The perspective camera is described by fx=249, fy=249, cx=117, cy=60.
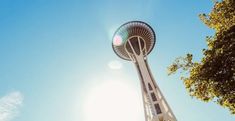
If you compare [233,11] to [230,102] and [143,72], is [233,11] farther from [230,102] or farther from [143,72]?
[143,72]

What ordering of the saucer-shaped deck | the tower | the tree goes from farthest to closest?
1. the saucer-shaped deck
2. the tower
3. the tree

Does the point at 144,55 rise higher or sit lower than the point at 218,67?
higher

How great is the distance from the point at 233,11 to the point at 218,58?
2.16 metres

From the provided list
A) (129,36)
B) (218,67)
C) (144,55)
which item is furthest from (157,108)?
(218,67)

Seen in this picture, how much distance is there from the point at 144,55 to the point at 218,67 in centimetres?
3228

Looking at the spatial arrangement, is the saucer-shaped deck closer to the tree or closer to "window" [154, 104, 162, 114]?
"window" [154, 104, 162, 114]

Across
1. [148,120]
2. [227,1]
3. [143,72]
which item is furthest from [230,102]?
[143,72]

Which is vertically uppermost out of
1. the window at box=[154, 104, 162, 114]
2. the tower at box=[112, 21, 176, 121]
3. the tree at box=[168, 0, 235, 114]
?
the tower at box=[112, 21, 176, 121]

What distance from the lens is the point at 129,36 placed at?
44.4 meters

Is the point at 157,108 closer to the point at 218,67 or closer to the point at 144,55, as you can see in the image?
the point at 144,55

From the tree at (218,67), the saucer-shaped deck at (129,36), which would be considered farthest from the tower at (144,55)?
the tree at (218,67)

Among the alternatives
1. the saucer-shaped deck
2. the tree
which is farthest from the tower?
the tree

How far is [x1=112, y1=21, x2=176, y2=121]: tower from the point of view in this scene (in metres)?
31.2

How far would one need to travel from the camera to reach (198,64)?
33.0 feet
